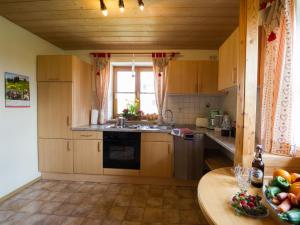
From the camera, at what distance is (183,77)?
3.16m

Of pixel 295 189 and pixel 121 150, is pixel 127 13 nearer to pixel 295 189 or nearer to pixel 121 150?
pixel 121 150

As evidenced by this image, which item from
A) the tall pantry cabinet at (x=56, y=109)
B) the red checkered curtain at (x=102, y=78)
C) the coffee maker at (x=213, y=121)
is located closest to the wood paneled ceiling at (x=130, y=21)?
the red checkered curtain at (x=102, y=78)

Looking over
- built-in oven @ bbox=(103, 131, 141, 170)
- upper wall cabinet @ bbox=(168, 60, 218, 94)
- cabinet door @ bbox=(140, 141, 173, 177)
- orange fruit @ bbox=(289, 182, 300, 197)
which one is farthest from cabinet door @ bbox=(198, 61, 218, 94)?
orange fruit @ bbox=(289, 182, 300, 197)

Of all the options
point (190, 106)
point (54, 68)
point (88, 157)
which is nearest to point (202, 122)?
point (190, 106)

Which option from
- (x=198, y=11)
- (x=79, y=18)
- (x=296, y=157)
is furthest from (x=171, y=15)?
(x=296, y=157)

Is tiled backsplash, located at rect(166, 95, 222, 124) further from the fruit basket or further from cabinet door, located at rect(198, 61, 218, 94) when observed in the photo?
the fruit basket

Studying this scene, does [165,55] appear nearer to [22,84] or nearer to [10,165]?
[22,84]

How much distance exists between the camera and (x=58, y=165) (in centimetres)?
301

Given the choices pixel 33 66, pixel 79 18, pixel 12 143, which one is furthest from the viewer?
pixel 33 66

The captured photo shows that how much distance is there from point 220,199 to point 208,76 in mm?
2447

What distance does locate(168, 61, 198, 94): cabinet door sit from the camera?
3.15 metres

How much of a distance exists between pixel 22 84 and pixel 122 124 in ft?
5.28

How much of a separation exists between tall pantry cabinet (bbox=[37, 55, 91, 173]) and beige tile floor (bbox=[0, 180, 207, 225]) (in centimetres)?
37

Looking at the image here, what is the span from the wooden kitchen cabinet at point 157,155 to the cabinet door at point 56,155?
47.5 inches
